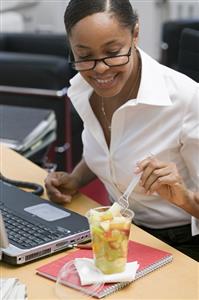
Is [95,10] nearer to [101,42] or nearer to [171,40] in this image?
[101,42]

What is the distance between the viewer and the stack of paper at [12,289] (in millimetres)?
1001

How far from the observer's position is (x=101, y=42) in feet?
4.16

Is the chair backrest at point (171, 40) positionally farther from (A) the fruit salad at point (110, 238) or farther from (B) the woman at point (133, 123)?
(A) the fruit salad at point (110, 238)

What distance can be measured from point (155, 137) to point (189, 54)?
1.46ft

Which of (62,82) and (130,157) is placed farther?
(62,82)

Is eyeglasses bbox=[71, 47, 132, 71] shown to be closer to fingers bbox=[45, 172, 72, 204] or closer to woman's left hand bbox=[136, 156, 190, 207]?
woman's left hand bbox=[136, 156, 190, 207]

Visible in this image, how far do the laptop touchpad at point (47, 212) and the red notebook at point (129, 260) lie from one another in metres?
0.16

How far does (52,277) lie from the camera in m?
1.10

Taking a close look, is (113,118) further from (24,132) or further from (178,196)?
(24,132)

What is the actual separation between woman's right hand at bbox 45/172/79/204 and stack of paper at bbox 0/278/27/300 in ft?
1.45

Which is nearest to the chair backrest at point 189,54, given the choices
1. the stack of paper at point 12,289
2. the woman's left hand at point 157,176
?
the woman's left hand at point 157,176

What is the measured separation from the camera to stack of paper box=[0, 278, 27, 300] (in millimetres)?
1001

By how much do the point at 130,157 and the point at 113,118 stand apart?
0.33ft

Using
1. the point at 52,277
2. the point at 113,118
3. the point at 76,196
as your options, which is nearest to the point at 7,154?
the point at 76,196
